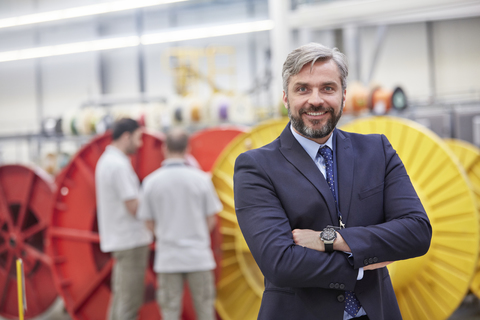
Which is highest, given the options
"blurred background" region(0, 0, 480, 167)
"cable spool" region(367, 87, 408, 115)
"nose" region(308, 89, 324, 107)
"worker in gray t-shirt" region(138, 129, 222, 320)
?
"blurred background" region(0, 0, 480, 167)

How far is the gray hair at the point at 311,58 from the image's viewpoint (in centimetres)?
152

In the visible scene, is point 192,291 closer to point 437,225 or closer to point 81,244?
point 81,244

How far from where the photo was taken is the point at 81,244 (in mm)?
4586

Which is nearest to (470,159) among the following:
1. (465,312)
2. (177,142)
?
(465,312)

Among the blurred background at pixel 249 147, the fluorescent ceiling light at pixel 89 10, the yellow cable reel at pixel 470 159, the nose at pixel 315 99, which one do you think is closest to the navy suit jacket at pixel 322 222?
the nose at pixel 315 99

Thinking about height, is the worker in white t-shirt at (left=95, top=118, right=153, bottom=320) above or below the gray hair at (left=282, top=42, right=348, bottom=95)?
below

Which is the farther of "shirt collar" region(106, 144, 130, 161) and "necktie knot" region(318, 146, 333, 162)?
"shirt collar" region(106, 144, 130, 161)

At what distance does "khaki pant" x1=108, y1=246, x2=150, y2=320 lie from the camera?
4051 millimetres

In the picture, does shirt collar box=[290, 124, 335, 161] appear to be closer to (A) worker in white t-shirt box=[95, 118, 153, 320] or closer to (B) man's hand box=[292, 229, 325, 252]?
(B) man's hand box=[292, 229, 325, 252]

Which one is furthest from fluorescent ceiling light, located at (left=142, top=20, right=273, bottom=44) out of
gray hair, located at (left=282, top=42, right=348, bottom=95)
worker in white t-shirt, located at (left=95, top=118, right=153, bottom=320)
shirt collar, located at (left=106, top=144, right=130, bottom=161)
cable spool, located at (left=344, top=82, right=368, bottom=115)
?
gray hair, located at (left=282, top=42, right=348, bottom=95)

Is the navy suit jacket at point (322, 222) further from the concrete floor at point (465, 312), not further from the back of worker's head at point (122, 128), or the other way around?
the concrete floor at point (465, 312)

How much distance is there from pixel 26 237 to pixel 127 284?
183cm

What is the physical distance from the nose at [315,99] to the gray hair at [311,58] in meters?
0.09

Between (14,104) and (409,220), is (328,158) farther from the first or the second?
(14,104)
